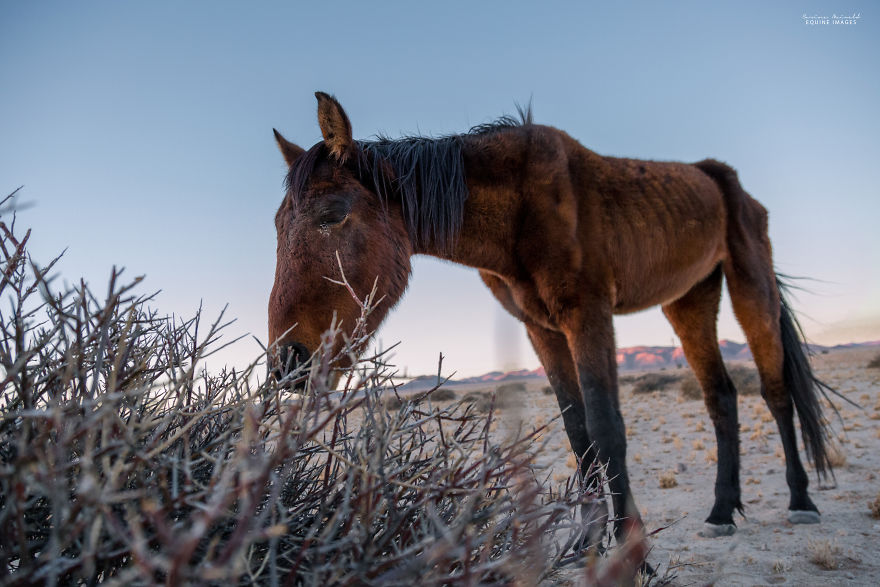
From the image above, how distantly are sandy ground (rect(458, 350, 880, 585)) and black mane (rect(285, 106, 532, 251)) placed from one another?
139 cm

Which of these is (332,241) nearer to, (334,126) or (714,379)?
(334,126)

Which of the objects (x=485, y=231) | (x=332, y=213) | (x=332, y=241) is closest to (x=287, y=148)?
(x=332, y=213)

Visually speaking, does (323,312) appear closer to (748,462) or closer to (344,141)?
(344,141)

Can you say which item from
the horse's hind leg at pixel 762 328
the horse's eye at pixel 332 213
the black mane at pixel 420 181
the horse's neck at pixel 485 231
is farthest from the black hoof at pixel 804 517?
the horse's eye at pixel 332 213

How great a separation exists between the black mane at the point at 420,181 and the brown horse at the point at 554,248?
0.01m

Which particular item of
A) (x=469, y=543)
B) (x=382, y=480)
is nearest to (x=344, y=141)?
(x=382, y=480)

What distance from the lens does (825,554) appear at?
3057 millimetres

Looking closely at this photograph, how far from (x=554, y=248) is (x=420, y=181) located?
3.24 feet

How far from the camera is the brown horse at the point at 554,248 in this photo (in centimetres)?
255

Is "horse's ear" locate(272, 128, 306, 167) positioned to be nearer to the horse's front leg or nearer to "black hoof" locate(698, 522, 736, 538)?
the horse's front leg

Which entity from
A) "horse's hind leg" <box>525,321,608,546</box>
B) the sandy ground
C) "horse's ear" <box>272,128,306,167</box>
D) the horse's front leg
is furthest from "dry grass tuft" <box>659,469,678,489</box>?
"horse's ear" <box>272,128,306,167</box>

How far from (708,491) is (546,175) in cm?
454

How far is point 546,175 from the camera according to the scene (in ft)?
10.9

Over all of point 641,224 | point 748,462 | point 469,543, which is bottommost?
point 748,462
